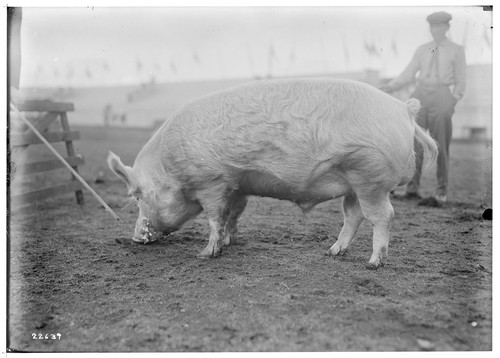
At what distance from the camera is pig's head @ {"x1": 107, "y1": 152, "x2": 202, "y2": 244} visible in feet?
15.6

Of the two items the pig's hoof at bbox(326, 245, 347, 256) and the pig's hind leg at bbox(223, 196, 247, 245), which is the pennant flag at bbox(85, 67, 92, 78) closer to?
the pig's hind leg at bbox(223, 196, 247, 245)

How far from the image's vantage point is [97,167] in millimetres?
12477

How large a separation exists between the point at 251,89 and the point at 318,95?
0.61 meters

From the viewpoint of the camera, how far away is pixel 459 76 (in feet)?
21.5

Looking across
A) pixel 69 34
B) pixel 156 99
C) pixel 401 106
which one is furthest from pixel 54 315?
pixel 156 99

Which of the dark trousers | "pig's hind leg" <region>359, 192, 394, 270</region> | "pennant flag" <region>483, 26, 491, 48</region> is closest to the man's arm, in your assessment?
the dark trousers

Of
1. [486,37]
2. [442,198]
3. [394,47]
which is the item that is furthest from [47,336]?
[442,198]

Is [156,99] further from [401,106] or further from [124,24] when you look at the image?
[401,106]

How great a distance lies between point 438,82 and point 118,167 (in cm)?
449

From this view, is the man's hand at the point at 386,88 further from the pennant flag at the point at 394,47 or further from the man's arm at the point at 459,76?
the man's arm at the point at 459,76

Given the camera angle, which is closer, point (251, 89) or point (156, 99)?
point (251, 89)

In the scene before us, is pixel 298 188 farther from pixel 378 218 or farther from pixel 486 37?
pixel 486 37

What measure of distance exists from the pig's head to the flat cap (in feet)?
9.55

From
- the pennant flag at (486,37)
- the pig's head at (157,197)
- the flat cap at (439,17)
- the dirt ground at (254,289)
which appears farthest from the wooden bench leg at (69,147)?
the pennant flag at (486,37)
